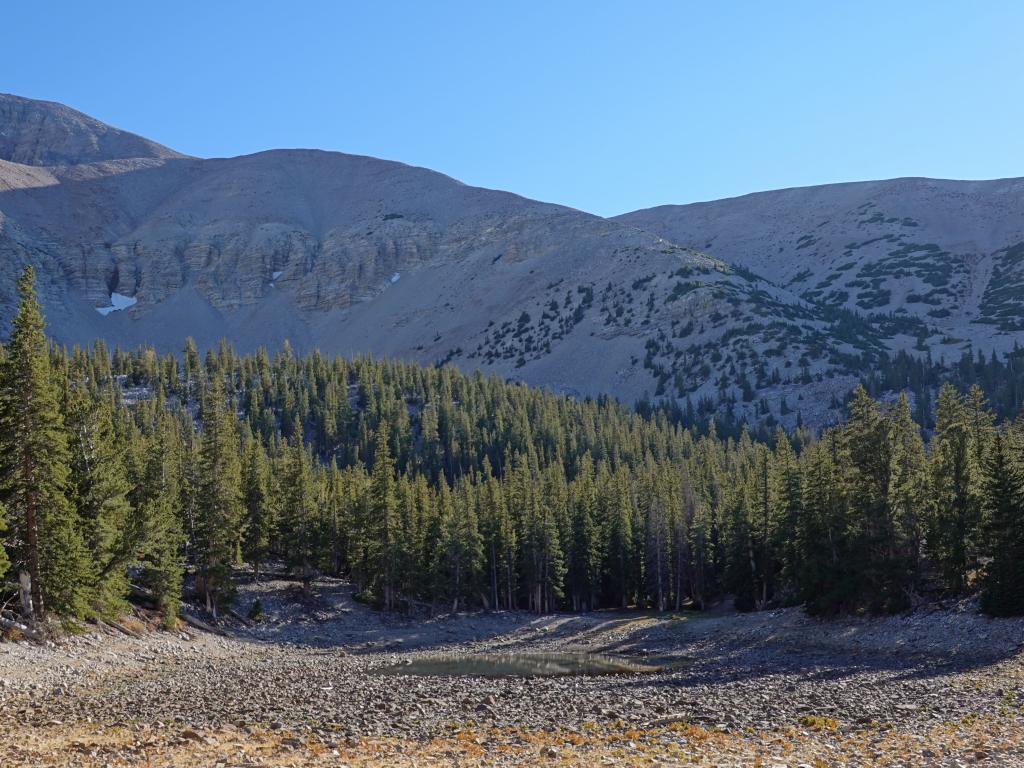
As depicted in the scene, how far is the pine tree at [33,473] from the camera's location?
3941cm

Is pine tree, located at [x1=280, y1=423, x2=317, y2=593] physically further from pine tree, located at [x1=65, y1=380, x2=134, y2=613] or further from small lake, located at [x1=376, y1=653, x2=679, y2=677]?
small lake, located at [x1=376, y1=653, x2=679, y2=677]

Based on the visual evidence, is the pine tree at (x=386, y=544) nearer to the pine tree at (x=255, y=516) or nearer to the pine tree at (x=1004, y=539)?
the pine tree at (x=255, y=516)

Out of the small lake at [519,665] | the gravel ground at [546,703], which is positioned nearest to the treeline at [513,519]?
the gravel ground at [546,703]

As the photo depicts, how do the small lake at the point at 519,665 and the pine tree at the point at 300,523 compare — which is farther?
the pine tree at the point at 300,523

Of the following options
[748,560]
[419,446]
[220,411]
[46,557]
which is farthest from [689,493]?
[419,446]

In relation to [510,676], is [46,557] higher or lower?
higher

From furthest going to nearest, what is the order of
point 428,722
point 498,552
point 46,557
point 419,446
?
point 419,446 → point 498,552 → point 46,557 → point 428,722

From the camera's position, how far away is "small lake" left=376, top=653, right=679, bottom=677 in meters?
42.7

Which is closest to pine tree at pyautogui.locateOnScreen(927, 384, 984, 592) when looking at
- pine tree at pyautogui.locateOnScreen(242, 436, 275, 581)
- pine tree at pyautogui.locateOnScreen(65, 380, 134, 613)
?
pine tree at pyautogui.locateOnScreen(65, 380, 134, 613)

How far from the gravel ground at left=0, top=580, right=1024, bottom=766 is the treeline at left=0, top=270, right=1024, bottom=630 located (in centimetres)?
401

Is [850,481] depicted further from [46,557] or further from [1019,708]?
[46,557]

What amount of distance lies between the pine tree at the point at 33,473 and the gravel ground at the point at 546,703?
2867 mm

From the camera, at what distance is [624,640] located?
5975cm

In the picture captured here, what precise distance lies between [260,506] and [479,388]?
105858mm
